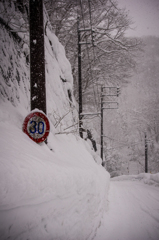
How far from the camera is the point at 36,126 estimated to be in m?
2.77

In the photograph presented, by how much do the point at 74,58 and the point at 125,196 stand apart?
518 inches

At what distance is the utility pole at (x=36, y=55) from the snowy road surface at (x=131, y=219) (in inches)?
119

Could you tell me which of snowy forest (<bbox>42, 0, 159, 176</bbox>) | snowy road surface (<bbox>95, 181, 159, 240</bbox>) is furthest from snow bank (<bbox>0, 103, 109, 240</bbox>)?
snowy forest (<bbox>42, 0, 159, 176</bbox>)

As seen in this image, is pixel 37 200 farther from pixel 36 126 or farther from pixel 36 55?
pixel 36 55

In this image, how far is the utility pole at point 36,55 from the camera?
2.97m

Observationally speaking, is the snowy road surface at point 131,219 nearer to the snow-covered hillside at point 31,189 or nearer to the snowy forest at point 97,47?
the snow-covered hillside at point 31,189

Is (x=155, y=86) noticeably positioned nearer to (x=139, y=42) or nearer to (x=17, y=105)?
(x=139, y=42)

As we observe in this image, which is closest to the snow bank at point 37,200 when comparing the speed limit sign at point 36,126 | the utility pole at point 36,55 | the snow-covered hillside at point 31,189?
the snow-covered hillside at point 31,189

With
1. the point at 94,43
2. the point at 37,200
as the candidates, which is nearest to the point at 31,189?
the point at 37,200

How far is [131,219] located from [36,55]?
4.50 meters

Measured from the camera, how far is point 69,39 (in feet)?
39.3

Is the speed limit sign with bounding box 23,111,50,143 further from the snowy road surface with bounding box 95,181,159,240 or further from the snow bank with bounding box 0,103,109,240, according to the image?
the snowy road surface with bounding box 95,181,159,240

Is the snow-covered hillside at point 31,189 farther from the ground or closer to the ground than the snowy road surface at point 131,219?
farther from the ground

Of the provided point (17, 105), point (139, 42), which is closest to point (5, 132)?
point (17, 105)
